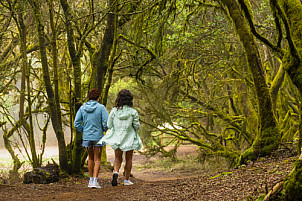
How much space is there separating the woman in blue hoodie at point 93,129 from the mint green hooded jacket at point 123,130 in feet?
0.60

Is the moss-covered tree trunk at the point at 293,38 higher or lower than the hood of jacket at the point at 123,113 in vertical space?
higher

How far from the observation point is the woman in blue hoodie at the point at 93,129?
273 inches

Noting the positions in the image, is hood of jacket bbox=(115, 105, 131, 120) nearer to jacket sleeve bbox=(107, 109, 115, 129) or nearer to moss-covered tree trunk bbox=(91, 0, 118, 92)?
jacket sleeve bbox=(107, 109, 115, 129)

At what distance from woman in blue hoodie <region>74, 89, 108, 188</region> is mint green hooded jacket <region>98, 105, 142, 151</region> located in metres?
0.18

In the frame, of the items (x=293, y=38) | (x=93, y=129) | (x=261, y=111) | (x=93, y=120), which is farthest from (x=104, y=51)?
(x=293, y=38)

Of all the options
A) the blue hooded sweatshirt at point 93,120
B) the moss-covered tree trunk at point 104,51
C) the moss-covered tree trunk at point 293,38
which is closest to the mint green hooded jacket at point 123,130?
the blue hooded sweatshirt at point 93,120

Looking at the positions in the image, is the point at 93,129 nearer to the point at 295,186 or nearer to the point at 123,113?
the point at 123,113

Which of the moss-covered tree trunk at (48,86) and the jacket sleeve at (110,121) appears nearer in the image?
the jacket sleeve at (110,121)

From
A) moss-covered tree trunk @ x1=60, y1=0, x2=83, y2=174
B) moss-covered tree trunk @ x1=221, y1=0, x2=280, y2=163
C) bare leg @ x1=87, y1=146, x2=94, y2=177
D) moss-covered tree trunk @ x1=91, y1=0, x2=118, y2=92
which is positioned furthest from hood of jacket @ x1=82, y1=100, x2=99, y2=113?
moss-covered tree trunk @ x1=221, y1=0, x2=280, y2=163

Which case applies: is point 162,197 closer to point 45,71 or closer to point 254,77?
point 254,77

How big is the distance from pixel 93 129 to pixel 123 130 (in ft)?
2.17

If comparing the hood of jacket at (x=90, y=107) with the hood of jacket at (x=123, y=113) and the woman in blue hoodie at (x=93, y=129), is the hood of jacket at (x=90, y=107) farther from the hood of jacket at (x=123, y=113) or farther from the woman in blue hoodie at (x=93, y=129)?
the hood of jacket at (x=123, y=113)

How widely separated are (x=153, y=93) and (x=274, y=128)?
662cm

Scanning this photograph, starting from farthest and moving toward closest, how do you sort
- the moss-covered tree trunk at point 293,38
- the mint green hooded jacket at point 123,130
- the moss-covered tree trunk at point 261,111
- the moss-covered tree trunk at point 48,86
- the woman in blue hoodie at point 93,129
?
1. the moss-covered tree trunk at point 48,86
2. the woman in blue hoodie at point 93,129
3. the mint green hooded jacket at point 123,130
4. the moss-covered tree trunk at point 261,111
5. the moss-covered tree trunk at point 293,38
